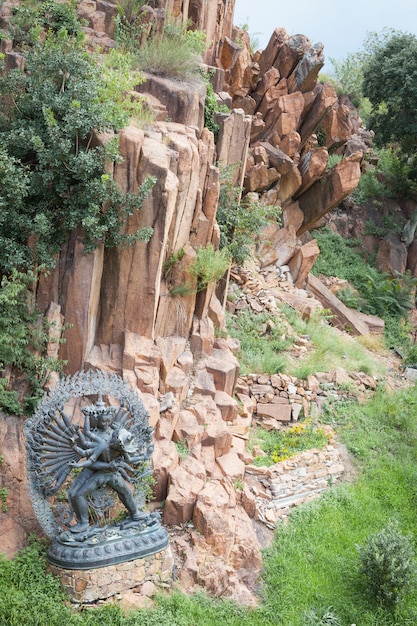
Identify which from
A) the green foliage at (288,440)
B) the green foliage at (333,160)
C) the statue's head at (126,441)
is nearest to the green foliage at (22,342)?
the statue's head at (126,441)

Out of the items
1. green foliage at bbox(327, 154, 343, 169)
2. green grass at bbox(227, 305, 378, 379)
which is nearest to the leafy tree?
green grass at bbox(227, 305, 378, 379)

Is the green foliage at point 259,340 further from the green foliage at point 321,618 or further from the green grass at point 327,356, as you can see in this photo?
the green foliage at point 321,618

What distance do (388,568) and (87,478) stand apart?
162 inches

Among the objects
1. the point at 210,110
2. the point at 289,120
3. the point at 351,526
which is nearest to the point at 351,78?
the point at 289,120

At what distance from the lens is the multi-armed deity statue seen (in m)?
6.89

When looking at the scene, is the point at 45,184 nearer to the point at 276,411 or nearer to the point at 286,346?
the point at 276,411

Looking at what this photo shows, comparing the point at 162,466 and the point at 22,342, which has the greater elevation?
the point at 22,342

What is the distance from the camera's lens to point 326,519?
9648mm

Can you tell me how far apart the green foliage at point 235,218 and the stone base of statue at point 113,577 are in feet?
22.9

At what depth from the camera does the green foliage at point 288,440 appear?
10.8m

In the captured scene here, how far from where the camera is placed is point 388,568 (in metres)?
8.02

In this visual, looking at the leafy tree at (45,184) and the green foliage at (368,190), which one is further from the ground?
the green foliage at (368,190)

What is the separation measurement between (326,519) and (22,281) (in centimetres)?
586

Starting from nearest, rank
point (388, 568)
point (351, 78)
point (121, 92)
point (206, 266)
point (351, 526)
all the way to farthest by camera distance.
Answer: point (388, 568) < point (121, 92) < point (351, 526) < point (206, 266) < point (351, 78)
